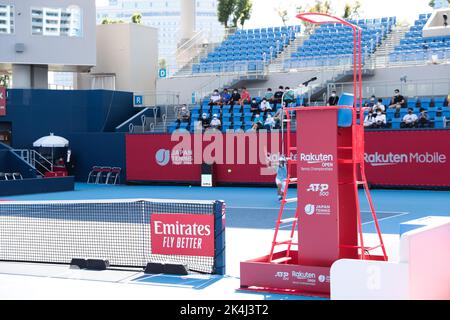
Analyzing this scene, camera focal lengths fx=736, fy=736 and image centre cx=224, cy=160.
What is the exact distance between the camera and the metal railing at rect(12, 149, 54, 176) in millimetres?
35938

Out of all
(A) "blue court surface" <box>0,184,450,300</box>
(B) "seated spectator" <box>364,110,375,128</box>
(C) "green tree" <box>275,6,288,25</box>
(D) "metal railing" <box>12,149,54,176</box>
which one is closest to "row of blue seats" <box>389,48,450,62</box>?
(B) "seated spectator" <box>364,110,375,128</box>

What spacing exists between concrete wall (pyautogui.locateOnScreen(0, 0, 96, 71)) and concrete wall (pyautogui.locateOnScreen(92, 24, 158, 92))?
11.2 ft

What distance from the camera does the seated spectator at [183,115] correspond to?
35.0m

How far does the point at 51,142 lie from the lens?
3481cm

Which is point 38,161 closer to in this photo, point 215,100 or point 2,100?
point 2,100

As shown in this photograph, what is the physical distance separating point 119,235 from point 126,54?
30.9 meters

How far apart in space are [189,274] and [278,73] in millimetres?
28565

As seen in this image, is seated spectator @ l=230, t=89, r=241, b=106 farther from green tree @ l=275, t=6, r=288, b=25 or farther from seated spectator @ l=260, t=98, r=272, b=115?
green tree @ l=275, t=6, r=288, b=25

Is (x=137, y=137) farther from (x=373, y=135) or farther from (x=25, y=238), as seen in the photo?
(x=25, y=238)

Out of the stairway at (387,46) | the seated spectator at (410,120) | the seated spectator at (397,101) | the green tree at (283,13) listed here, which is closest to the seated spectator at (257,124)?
the seated spectator at (397,101)

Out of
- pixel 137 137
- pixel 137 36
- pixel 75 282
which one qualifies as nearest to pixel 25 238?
pixel 75 282

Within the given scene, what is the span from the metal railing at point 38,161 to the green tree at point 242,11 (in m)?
25.3

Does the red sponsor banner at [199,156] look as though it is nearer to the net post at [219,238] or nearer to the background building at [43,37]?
the background building at [43,37]
